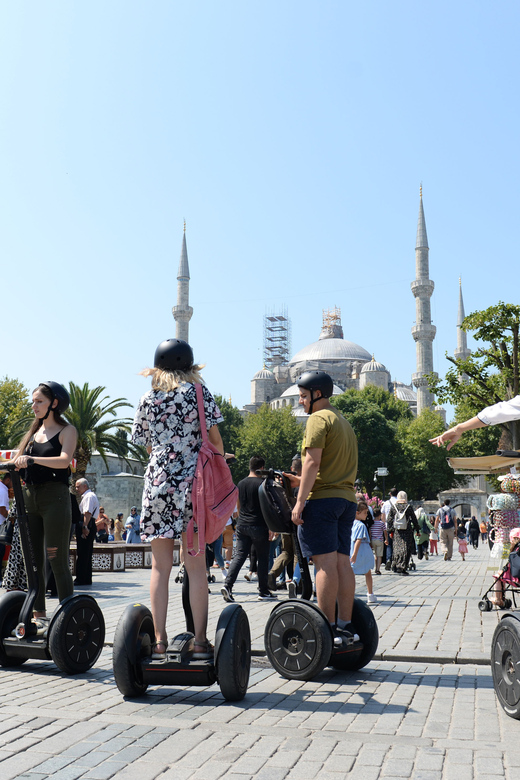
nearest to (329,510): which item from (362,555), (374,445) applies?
(362,555)

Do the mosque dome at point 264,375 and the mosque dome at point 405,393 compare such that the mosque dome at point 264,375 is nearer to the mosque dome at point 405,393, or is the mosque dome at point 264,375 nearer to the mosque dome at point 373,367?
the mosque dome at point 373,367

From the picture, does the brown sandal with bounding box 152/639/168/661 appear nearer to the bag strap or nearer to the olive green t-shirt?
the bag strap

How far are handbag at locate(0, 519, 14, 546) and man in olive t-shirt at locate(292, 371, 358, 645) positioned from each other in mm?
3253

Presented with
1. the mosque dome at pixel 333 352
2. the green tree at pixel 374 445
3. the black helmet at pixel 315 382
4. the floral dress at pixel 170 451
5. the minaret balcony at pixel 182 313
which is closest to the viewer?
the floral dress at pixel 170 451

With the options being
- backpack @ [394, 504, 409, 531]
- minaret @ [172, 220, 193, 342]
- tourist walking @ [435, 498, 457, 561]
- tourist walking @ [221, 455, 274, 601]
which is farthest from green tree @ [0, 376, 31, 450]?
minaret @ [172, 220, 193, 342]

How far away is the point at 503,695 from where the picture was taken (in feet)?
13.1

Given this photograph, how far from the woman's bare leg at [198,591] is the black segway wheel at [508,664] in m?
1.56

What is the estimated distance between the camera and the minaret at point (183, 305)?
306ft

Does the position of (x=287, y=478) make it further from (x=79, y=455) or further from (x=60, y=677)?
(x=79, y=455)

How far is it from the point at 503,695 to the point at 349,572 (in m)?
1.33

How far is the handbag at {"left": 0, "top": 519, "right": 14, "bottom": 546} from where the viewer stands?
23.8ft

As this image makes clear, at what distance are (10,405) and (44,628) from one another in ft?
133

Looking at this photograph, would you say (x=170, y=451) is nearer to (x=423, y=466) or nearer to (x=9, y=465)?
(x=9, y=465)

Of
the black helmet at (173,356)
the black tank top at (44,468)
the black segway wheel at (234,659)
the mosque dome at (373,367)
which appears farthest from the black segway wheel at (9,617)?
the mosque dome at (373,367)
